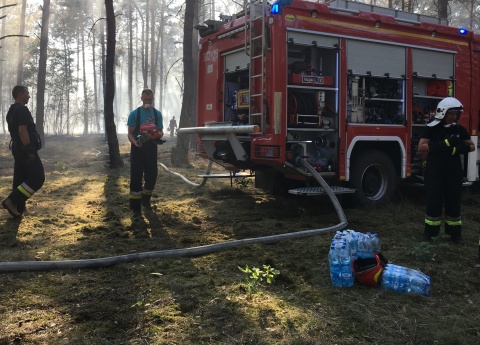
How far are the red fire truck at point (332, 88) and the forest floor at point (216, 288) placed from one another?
3.11 feet

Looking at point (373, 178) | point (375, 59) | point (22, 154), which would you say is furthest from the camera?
point (373, 178)

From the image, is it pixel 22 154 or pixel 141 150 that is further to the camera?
pixel 141 150

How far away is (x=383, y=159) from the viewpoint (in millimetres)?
7098

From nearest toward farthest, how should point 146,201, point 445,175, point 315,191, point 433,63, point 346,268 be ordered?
point 346,268
point 445,175
point 315,191
point 146,201
point 433,63

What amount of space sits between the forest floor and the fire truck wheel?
449mm

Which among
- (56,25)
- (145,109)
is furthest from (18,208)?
(56,25)

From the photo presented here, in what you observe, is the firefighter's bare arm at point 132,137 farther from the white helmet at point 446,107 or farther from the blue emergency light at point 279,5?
the white helmet at point 446,107

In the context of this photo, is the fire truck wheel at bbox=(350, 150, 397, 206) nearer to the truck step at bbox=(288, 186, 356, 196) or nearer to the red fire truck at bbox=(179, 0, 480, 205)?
the red fire truck at bbox=(179, 0, 480, 205)

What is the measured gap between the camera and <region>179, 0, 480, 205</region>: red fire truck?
6.14 m

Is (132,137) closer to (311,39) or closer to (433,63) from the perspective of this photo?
(311,39)

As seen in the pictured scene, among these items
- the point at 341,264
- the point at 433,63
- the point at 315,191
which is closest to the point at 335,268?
the point at 341,264

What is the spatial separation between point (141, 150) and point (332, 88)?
293 centimetres

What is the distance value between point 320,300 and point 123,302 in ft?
4.74

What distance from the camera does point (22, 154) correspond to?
5.98 m
